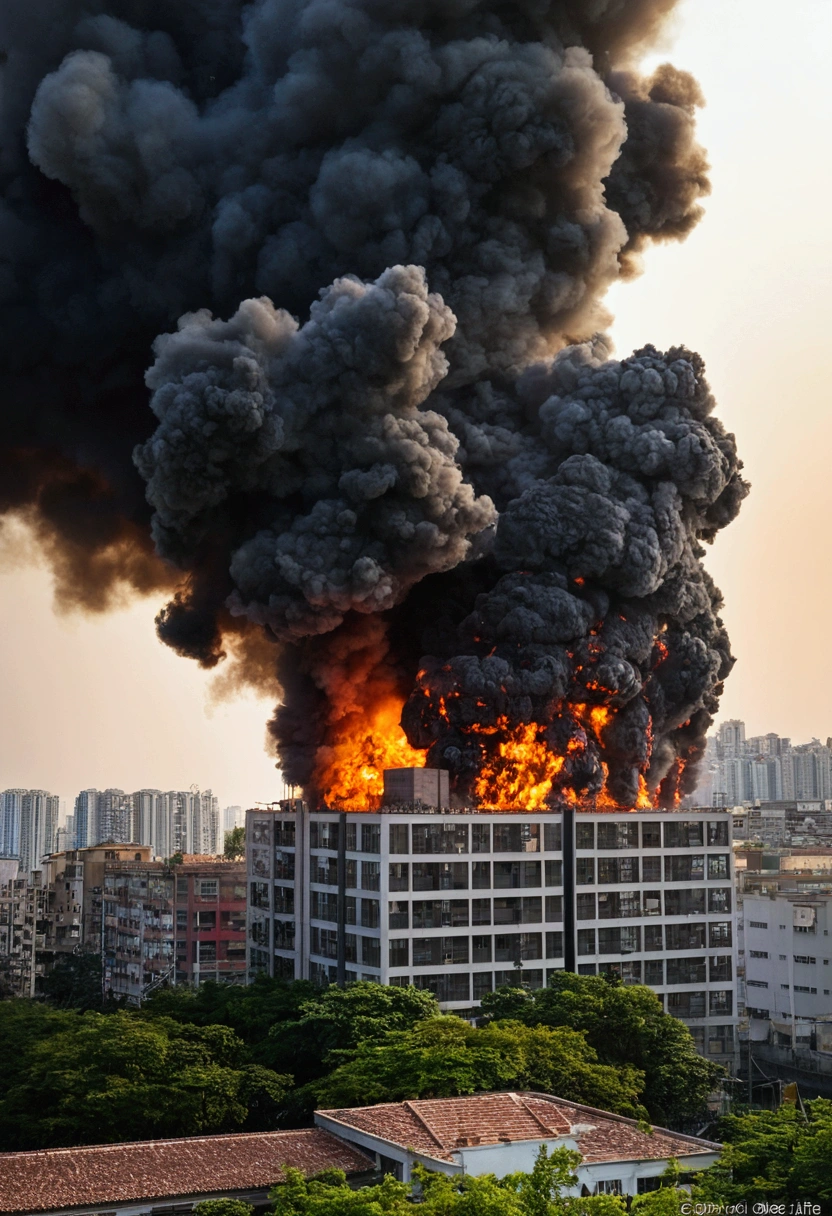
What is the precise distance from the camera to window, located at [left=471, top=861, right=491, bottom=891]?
44.9 m

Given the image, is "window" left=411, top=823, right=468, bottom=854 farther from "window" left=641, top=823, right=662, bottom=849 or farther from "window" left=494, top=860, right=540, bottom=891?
"window" left=641, top=823, right=662, bottom=849

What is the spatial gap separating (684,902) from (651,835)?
2352 millimetres

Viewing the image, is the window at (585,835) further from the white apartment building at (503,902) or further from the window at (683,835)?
the window at (683,835)

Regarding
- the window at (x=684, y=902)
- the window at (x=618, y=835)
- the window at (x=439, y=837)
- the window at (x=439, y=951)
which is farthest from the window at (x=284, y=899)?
the window at (x=684, y=902)

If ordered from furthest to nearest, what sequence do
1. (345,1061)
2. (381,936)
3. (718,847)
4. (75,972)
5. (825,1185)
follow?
(75,972) < (718,847) < (381,936) < (345,1061) < (825,1185)

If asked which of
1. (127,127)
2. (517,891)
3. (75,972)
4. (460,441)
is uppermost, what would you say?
(127,127)

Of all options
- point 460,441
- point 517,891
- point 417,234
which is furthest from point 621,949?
point 417,234

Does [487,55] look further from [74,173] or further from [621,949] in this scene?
[621,949]

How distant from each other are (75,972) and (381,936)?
31102 mm

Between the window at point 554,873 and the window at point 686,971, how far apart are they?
4562 mm

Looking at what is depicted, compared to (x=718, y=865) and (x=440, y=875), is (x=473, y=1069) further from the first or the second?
(x=718, y=865)

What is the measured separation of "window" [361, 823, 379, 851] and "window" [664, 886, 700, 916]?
10.2 m

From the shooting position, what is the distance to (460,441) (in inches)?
2028

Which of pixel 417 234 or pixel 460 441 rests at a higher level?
pixel 417 234
